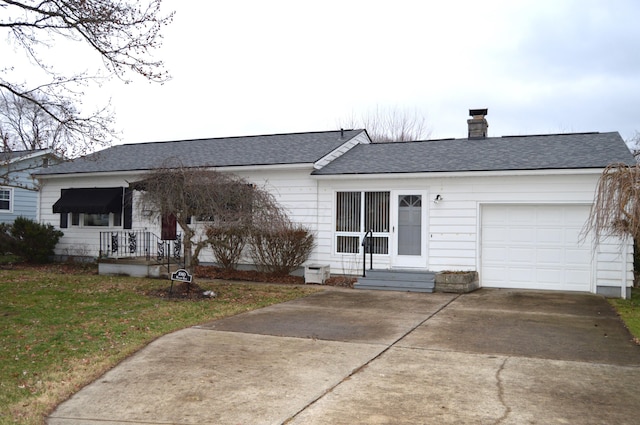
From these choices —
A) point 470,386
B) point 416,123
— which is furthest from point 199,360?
point 416,123

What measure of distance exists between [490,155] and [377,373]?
9.40m

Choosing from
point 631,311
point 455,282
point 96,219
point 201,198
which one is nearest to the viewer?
point 631,311

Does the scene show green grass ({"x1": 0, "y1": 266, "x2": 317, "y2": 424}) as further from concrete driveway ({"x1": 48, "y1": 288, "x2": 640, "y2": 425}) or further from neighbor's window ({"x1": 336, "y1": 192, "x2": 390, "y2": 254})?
neighbor's window ({"x1": 336, "y1": 192, "x2": 390, "y2": 254})

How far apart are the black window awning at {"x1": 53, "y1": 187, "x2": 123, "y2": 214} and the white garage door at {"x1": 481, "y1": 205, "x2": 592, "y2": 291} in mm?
11087

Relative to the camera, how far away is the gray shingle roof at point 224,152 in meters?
15.7

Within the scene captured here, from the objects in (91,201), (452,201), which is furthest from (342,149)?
(91,201)

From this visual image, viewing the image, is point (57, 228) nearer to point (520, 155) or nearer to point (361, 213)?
point (361, 213)

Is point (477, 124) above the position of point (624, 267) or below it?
above

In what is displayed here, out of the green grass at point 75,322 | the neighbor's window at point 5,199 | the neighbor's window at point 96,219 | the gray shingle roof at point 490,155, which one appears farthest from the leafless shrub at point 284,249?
the neighbor's window at point 5,199

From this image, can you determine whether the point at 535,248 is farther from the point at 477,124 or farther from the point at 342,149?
the point at 342,149

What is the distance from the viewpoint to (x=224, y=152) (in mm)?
17453

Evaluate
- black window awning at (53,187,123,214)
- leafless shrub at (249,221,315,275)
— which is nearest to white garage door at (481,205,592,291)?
leafless shrub at (249,221,315,275)

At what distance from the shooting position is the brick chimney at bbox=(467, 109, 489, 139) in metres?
15.8

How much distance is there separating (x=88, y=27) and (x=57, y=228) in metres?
10.6
